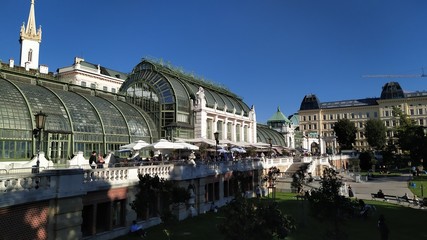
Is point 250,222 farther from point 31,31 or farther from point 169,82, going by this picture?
point 31,31

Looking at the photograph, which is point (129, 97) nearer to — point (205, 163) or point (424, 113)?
point (205, 163)

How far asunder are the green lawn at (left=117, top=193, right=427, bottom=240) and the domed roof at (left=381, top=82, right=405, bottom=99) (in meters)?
103

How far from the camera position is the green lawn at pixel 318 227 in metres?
20.5

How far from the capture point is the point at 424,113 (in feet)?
393

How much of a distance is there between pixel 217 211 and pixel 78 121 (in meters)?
14.8

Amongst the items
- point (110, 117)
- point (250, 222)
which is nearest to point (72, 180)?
point (250, 222)

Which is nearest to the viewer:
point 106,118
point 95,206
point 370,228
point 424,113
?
point 95,206

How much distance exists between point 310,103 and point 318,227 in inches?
4663

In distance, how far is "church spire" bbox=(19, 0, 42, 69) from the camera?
73.4 meters

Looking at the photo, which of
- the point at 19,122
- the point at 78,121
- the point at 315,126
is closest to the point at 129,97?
the point at 78,121

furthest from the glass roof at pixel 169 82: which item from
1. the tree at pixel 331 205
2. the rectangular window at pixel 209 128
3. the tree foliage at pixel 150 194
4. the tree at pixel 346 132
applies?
the tree at pixel 346 132

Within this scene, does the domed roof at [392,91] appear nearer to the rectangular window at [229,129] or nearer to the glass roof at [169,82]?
the glass roof at [169,82]

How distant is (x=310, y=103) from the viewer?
139125 millimetres

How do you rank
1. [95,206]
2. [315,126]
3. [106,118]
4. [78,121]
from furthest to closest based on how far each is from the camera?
[315,126]
[106,118]
[78,121]
[95,206]
